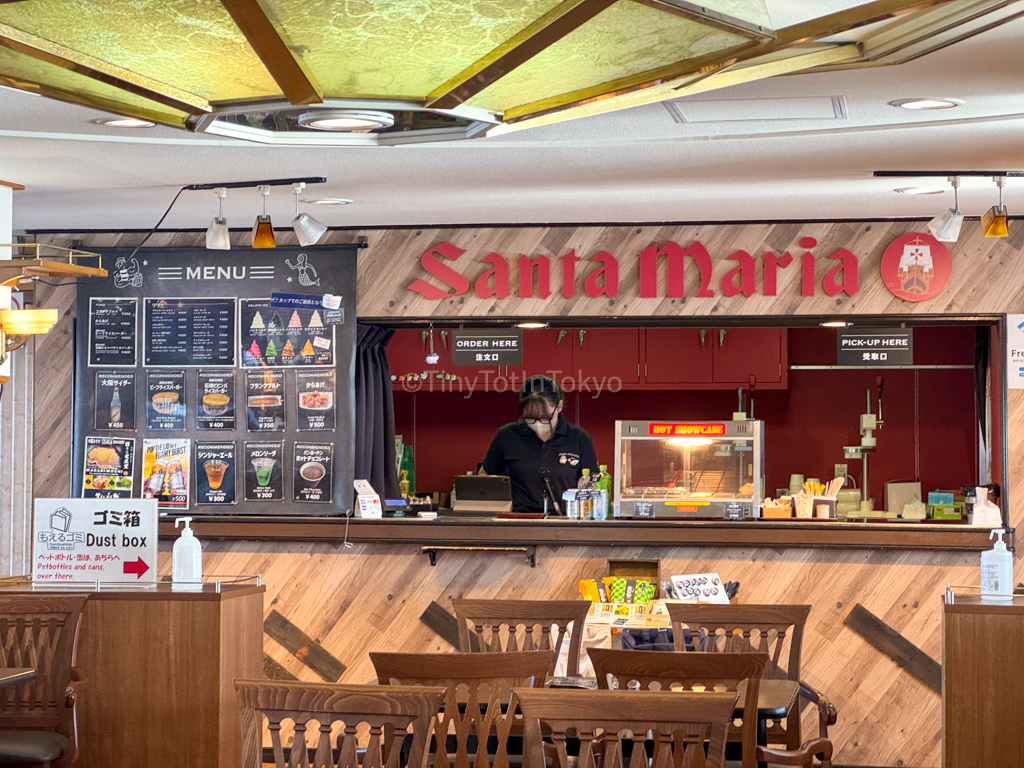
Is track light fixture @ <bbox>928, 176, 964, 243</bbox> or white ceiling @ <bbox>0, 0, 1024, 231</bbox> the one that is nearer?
Result: white ceiling @ <bbox>0, 0, 1024, 231</bbox>

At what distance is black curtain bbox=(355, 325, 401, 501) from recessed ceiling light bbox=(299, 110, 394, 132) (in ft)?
16.1

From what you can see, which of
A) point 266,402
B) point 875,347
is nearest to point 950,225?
point 875,347

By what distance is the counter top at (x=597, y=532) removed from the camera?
6031 mm

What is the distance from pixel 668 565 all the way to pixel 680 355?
2.65m

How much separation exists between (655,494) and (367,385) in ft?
5.63

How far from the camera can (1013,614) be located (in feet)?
12.9

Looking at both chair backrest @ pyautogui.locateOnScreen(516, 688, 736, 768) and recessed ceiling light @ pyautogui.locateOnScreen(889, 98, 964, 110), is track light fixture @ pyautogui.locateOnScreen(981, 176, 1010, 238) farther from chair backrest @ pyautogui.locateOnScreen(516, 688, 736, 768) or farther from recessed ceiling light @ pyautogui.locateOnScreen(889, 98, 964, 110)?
chair backrest @ pyautogui.locateOnScreen(516, 688, 736, 768)

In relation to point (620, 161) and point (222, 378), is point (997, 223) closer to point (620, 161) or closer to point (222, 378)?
point (620, 161)

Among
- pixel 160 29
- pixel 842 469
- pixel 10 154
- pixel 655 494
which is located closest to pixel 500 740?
pixel 160 29

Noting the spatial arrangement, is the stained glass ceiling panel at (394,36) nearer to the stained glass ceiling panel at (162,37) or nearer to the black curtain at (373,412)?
the stained glass ceiling panel at (162,37)

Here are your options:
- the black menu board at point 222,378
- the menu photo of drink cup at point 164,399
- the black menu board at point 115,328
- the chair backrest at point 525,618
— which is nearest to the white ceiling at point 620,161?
the black menu board at point 222,378

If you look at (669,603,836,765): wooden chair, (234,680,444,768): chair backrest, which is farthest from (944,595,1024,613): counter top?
(234,680,444,768): chair backrest

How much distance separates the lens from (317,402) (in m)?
6.64

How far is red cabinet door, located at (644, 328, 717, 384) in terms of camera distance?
855 centimetres
